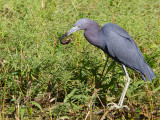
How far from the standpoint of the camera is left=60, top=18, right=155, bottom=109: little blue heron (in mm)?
3811

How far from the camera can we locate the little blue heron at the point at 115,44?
381 cm

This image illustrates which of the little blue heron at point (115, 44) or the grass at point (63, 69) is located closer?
the grass at point (63, 69)

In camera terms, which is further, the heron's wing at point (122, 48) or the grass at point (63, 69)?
the heron's wing at point (122, 48)

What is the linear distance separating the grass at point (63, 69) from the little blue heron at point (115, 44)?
5.6 inches

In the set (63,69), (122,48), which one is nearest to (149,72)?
(122,48)

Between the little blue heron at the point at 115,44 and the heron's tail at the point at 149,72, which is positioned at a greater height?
the little blue heron at the point at 115,44

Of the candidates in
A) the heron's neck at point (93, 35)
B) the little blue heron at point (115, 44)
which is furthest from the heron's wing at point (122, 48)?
the heron's neck at point (93, 35)

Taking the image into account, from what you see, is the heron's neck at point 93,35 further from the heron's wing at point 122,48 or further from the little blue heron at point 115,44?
the heron's wing at point 122,48

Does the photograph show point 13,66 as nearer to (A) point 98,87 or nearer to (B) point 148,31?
(A) point 98,87

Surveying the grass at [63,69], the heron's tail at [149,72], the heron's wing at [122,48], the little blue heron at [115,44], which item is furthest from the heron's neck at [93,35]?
the heron's tail at [149,72]

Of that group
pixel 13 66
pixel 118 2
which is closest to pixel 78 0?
pixel 118 2

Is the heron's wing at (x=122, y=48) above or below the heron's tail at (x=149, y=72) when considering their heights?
above

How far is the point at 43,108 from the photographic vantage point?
11.6 ft

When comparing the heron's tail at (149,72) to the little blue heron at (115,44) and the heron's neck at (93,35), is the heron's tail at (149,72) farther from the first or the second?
the heron's neck at (93,35)
